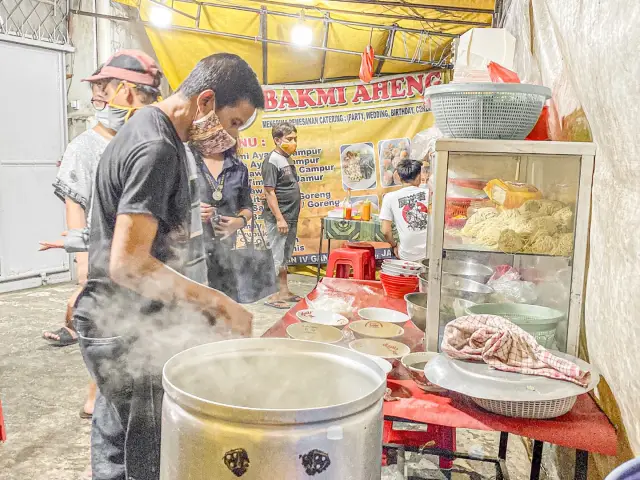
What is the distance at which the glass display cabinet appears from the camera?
81.4 inches

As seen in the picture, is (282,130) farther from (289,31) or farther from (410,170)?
(410,170)

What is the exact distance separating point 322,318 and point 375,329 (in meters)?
0.27

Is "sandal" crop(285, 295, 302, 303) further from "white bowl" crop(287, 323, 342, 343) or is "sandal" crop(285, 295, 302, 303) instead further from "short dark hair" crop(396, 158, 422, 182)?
"white bowl" crop(287, 323, 342, 343)

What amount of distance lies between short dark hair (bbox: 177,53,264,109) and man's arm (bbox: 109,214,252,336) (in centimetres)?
92

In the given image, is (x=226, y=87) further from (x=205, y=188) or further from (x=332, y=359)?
(x=332, y=359)

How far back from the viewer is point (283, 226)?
270 inches

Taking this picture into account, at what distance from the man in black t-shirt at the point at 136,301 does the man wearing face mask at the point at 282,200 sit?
3773mm

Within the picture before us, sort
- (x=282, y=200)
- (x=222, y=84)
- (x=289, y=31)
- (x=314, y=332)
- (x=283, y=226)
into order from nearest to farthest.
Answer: (x=314, y=332) < (x=222, y=84) < (x=289, y=31) < (x=283, y=226) < (x=282, y=200)

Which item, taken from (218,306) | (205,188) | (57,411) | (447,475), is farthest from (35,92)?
(447,475)

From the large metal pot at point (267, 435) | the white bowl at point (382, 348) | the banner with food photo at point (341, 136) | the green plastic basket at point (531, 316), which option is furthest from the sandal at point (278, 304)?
the large metal pot at point (267, 435)

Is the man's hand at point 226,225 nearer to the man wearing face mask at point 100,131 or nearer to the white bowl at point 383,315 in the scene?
the man wearing face mask at point 100,131

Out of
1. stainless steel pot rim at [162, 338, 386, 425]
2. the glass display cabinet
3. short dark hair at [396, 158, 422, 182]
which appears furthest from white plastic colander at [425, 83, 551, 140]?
short dark hair at [396, 158, 422, 182]

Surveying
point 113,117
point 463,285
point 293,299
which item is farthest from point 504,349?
point 293,299

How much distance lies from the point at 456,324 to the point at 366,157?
18.3ft
